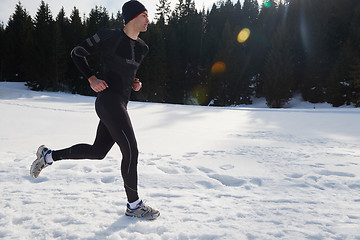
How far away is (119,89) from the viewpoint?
2.40 metres

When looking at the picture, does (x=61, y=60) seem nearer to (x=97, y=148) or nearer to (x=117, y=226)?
(x=97, y=148)

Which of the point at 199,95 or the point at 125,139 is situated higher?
the point at 199,95

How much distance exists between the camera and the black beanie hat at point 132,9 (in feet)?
7.89

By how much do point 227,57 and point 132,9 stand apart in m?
33.3

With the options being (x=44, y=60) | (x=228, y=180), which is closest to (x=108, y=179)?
(x=228, y=180)

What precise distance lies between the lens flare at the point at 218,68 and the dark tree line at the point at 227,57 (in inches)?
3.2

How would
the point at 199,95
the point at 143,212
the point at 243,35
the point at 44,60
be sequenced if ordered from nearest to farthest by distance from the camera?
the point at 143,212 < the point at 44,60 < the point at 199,95 < the point at 243,35

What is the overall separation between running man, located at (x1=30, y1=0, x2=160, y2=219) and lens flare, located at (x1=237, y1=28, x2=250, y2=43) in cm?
3622

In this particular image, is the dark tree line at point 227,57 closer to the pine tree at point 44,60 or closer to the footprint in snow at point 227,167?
the pine tree at point 44,60

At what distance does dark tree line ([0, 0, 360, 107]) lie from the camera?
29.7 meters

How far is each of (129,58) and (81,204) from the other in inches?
61.3

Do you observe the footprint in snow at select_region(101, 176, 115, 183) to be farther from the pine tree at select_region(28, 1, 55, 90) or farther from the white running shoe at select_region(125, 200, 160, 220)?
the pine tree at select_region(28, 1, 55, 90)

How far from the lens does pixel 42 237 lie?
1.96 m

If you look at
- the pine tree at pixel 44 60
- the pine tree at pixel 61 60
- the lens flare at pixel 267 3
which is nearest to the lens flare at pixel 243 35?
the lens flare at pixel 267 3
